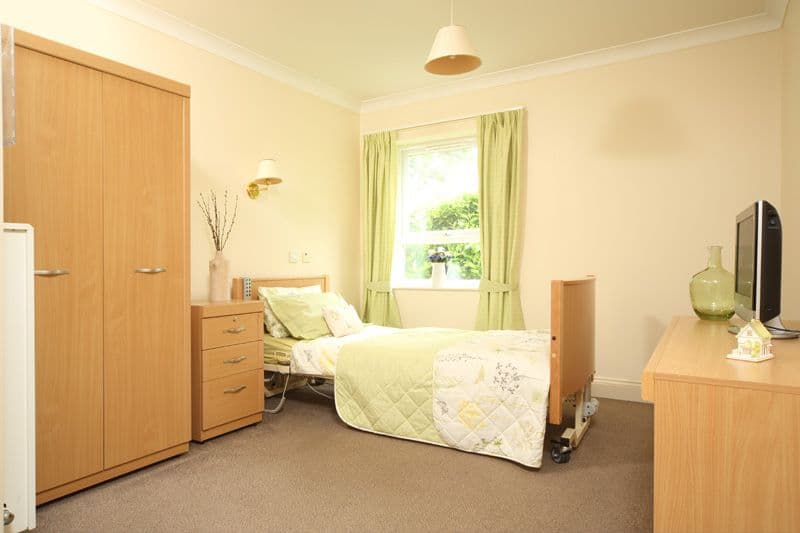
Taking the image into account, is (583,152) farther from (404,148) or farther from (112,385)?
(112,385)

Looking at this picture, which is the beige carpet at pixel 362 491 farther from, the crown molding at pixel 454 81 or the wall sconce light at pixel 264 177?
the crown molding at pixel 454 81

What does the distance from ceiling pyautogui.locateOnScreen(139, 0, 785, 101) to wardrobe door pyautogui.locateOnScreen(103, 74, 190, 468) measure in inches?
42.6

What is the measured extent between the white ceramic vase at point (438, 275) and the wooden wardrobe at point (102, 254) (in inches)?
98.5

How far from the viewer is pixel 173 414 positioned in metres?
2.69

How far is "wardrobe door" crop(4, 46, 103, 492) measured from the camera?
2.13 metres

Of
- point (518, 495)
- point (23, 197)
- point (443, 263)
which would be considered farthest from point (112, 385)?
point (443, 263)

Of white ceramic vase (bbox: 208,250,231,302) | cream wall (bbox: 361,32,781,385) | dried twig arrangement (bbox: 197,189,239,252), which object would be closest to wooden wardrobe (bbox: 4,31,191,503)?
white ceramic vase (bbox: 208,250,231,302)

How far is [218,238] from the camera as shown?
12.1 ft

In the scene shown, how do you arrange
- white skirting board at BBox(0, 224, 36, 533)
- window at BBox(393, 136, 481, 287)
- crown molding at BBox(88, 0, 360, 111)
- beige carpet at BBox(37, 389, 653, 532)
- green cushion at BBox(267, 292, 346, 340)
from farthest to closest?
1. window at BBox(393, 136, 481, 287)
2. green cushion at BBox(267, 292, 346, 340)
3. crown molding at BBox(88, 0, 360, 111)
4. beige carpet at BBox(37, 389, 653, 532)
5. white skirting board at BBox(0, 224, 36, 533)

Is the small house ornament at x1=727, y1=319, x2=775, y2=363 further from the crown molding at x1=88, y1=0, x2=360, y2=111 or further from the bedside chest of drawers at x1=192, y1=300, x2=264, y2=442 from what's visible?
the crown molding at x1=88, y1=0, x2=360, y2=111

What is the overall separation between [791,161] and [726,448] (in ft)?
8.60

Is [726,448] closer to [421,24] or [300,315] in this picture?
[300,315]

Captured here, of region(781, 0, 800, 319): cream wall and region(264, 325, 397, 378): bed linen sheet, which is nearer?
region(781, 0, 800, 319): cream wall

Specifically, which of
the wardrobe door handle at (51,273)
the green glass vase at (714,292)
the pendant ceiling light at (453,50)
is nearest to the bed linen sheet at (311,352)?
the wardrobe door handle at (51,273)
